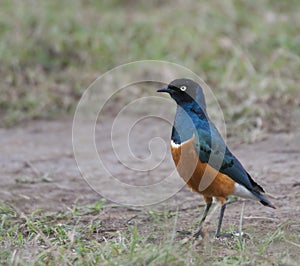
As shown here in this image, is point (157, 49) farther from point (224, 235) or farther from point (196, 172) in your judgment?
point (224, 235)

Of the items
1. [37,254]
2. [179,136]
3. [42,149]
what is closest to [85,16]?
[42,149]

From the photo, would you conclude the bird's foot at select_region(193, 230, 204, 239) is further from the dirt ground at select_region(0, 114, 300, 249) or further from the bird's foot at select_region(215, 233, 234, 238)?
the dirt ground at select_region(0, 114, 300, 249)

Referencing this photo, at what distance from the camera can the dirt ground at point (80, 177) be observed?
534cm

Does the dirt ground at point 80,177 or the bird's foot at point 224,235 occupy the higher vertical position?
the bird's foot at point 224,235

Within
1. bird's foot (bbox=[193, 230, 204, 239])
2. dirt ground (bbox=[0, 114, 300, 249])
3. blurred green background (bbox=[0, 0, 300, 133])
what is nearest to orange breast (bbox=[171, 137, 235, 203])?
bird's foot (bbox=[193, 230, 204, 239])

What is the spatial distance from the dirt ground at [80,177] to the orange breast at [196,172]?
41 centimetres

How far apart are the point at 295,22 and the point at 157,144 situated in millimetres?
3688

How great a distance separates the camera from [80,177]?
6.57m

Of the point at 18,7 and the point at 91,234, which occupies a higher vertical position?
the point at 18,7

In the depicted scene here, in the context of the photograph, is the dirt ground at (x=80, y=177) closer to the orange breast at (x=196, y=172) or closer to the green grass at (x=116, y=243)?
the green grass at (x=116, y=243)

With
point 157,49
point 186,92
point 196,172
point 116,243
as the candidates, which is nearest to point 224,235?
point 196,172

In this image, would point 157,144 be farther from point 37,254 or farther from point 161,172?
point 37,254

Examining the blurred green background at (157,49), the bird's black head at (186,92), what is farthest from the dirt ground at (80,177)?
the bird's black head at (186,92)

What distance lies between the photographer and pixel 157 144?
7.61m
